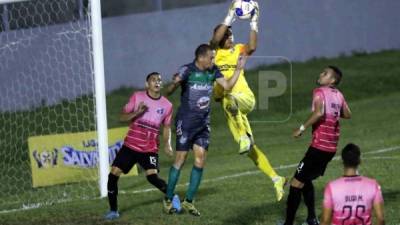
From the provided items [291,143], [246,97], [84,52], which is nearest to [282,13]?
[291,143]

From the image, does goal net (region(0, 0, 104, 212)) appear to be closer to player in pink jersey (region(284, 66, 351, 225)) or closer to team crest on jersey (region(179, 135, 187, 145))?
team crest on jersey (region(179, 135, 187, 145))

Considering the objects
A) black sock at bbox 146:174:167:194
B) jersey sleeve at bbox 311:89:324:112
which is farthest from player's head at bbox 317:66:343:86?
black sock at bbox 146:174:167:194

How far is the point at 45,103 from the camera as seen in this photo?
2119cm

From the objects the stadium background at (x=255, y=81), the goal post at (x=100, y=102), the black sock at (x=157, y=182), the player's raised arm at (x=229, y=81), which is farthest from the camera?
the goal post at (x=100, y=102)

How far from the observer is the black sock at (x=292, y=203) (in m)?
13.7

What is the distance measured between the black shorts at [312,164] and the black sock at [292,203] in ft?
0.49

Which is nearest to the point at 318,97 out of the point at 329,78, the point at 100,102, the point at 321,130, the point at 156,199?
the point at 329,78

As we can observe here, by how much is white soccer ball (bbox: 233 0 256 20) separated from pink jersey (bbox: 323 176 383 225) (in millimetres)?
5335

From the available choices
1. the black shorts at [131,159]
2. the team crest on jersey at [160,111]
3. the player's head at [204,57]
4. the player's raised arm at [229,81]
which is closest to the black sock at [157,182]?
the black shorts at [131,159]

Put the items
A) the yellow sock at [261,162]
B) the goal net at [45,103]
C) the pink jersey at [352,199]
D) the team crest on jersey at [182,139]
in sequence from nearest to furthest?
the pink jersey at [352,199], the team crest on jersey at [182,139], the yellow sock at [261,162], the goal net at [45,103]

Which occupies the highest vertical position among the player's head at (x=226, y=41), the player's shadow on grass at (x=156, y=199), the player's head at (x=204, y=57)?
the player's head at (x=226, y=41)

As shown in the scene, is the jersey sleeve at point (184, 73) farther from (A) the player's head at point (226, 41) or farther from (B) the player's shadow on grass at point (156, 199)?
(B) the player's shadow on grass at point (156, 199)

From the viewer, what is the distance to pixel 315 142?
44.8 feet

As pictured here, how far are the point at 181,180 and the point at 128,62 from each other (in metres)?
9.10
